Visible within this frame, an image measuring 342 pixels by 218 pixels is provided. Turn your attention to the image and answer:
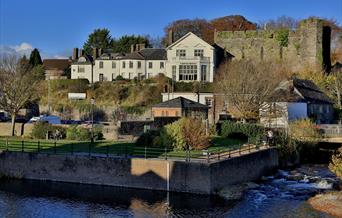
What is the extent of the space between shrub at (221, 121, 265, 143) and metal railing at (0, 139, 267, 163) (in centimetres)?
416

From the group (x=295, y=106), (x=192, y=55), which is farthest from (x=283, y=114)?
(x=192, y=55)

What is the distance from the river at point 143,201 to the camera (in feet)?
93.9

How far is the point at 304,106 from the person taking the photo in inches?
2319

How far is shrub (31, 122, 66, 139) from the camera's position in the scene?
48.0 m

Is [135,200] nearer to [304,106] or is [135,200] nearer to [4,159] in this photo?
[4,159]

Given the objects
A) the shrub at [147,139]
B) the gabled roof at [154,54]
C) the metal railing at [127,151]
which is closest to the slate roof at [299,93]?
the metal railing at [127,151]

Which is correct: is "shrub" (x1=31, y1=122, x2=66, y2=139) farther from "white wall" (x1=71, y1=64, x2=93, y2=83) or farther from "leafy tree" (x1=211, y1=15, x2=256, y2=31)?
"leafy tree" (x1=211, y1=15, x2=256, y2=31)

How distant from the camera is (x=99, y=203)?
30859mm

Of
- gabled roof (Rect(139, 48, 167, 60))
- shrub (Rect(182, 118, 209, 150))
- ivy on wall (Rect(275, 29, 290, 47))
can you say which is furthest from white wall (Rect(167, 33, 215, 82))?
shrub (Rect(182, 118, 209, 150))

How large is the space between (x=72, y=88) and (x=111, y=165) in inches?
1899

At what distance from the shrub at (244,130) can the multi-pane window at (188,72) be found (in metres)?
31.1

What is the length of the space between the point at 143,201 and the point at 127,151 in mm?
7288

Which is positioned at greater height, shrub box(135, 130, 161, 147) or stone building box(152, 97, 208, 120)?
stone building box(152, 97, 208, 120)

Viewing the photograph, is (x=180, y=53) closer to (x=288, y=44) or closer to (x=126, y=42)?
(x=288, y=44)
